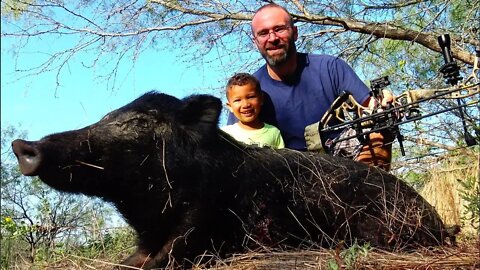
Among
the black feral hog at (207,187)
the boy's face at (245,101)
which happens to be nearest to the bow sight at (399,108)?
the black feral hog at (207,187)

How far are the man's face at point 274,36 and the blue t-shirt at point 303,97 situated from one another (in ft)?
0.80

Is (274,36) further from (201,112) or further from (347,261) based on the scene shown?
(347,261)

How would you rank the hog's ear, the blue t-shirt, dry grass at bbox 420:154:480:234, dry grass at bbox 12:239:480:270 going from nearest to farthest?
dry grass at bbox 12:239:480:270 < the hog's ear < the blue t-shirt < dry grass at bbox 420:154:480:234

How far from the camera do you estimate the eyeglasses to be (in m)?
5.95

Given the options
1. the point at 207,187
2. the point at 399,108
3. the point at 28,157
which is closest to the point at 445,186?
the point at 399,108

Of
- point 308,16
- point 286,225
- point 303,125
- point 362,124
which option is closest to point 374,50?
point 308,16

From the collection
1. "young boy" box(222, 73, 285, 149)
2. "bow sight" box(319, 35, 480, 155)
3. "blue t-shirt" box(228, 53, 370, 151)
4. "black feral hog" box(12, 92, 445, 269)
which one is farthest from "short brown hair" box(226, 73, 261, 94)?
"black feral hog" box(12, 92, 445, 269)

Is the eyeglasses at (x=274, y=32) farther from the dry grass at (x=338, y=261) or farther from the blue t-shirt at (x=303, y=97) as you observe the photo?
the dry grass at (x=338, y=261)

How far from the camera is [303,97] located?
19.2 feet

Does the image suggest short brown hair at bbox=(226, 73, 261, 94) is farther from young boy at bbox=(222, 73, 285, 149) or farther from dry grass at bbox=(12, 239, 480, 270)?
dry grass at bbox=(12, 239, 480, 270)

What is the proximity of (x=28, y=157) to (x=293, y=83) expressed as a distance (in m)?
2.85

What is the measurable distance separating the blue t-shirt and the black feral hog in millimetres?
989

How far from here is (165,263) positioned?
160 inches

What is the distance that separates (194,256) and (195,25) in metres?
6.55
